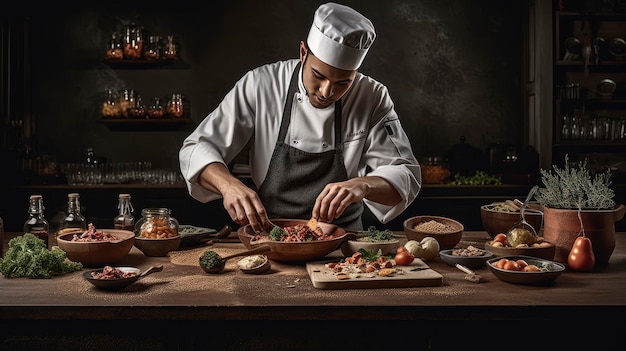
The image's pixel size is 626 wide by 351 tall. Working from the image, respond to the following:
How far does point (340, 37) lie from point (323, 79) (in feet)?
0.61

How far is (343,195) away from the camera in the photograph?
2.51 m

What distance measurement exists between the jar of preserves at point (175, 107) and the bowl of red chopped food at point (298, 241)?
350 centimetres

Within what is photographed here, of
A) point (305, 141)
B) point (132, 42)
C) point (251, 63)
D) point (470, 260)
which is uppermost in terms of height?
point (132, 42)

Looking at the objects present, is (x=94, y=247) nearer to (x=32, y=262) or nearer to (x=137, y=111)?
(x=32, y=262)

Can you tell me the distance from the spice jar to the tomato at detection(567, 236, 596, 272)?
4515 millimetres

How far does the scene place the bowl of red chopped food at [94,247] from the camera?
2.33 m

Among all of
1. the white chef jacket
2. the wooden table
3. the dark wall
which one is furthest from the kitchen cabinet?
the wooden table

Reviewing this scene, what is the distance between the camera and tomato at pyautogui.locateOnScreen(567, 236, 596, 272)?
7.55 feet

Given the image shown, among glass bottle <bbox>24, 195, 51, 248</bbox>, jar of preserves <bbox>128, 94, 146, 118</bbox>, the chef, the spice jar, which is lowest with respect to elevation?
glass bottle <bbox>24, 195, 51, 248</bbox>

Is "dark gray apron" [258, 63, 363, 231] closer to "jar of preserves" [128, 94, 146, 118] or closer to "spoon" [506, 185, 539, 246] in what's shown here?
"spoon" [506, 185, 539, 246]

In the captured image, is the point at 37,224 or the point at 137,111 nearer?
the point at 37,224

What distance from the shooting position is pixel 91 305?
1883 mm
